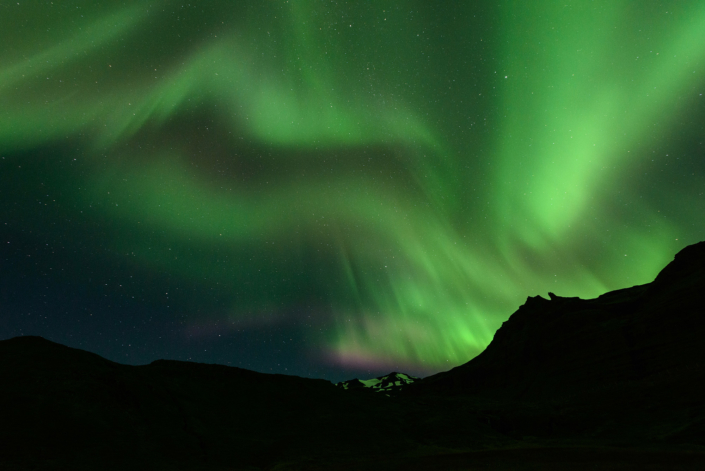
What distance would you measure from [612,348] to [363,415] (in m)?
69.6

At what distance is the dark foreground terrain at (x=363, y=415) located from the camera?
3400 centimetres

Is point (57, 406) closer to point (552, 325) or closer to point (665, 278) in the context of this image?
point (552, 325)

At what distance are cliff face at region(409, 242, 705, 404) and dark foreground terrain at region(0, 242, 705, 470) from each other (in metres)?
0.45

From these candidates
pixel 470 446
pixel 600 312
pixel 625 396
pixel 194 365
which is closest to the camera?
pixel 470 446

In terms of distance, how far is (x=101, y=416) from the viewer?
42.3m

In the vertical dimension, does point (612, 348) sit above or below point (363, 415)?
above

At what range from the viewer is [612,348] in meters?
95.7

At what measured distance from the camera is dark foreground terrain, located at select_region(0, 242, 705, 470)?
3400 cm

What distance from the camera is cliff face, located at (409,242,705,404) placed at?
75.5m

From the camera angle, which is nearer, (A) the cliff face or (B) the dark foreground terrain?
(B) the dark foreground terrain

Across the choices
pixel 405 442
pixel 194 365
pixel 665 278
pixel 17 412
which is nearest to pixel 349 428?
pixel 405 442

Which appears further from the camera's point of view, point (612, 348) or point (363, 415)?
point (612, 348)

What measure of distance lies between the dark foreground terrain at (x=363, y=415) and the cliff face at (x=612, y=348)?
0.45 metres

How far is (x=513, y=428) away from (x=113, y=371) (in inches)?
2449
